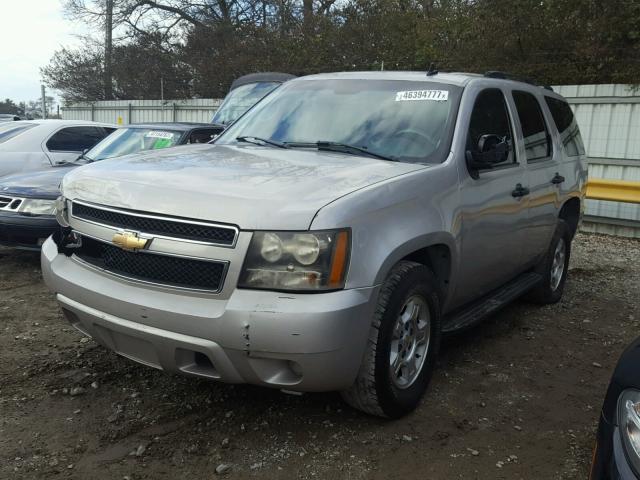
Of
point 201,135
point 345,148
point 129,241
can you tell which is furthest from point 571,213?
point 129,241

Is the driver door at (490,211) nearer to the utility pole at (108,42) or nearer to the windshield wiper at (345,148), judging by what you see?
the windshield wiper at (345,148)

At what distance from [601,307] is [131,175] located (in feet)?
14.7

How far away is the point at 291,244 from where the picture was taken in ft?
8.65

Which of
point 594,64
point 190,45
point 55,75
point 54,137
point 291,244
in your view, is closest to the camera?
point 291,244

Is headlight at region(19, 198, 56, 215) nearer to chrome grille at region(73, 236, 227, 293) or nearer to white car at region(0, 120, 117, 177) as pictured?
white car at region(0, 120, 117, 177)

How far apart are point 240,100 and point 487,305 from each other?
6958mm

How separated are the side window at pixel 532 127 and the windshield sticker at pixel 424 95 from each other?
3.22ft

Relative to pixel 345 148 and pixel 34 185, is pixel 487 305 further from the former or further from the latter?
pixel 34 185

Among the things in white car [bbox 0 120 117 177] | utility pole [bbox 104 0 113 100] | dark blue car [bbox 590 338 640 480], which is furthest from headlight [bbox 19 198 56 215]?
utility pole [bbox 104 0 113 100]

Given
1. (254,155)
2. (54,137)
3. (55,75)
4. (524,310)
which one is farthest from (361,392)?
(55,75)

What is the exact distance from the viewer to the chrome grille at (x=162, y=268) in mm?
2693

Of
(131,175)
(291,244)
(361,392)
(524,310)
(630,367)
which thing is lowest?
(524,310)

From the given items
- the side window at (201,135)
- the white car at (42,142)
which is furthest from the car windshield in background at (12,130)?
the side window at (201,135)

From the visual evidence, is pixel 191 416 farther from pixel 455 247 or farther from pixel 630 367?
pixel 630 367
